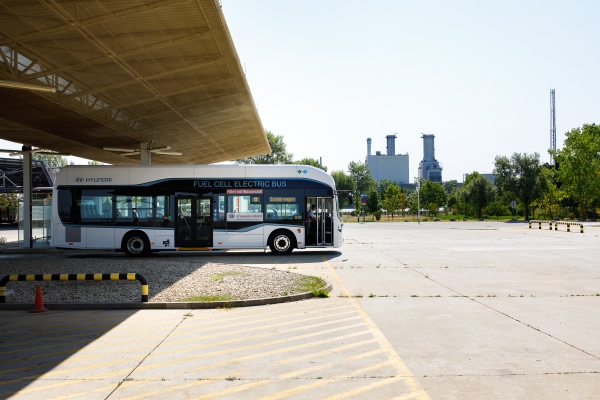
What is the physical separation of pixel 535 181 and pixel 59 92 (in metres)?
68.9

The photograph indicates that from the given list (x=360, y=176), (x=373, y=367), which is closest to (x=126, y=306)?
(x=373, y=367)

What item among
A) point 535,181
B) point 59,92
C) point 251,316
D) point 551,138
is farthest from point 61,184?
point 551,138

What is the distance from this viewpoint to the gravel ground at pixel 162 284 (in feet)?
35.8

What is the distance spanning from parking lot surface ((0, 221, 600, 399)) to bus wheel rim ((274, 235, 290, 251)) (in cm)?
916

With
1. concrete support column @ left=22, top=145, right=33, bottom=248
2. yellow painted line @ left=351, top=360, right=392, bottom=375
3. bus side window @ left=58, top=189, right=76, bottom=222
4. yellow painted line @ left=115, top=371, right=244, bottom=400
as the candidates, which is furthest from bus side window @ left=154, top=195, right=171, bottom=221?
yellow painted line @ left=351, top=360, right=392, bottom=375

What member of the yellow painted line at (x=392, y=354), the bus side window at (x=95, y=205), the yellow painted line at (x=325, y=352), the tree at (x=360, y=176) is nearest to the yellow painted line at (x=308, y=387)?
the yellow painted line at (x=392, y=354)

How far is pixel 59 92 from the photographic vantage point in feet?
61.5

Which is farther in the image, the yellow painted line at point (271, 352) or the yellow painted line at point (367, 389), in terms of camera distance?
the yellow painted line at point (271, 352)

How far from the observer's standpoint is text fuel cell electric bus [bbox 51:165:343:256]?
A: 21.0 metres

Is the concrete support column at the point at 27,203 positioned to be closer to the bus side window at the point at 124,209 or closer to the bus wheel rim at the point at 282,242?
the bus side window at the point at 124,209

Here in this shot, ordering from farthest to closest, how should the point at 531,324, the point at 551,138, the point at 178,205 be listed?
the point at 551,138 < the point at 178,205 < the point at 531,324

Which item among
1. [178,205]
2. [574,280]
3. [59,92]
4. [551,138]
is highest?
[551,138]

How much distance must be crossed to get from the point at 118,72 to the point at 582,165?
234ft

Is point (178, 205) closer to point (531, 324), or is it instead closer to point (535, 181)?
point (531, 324)
